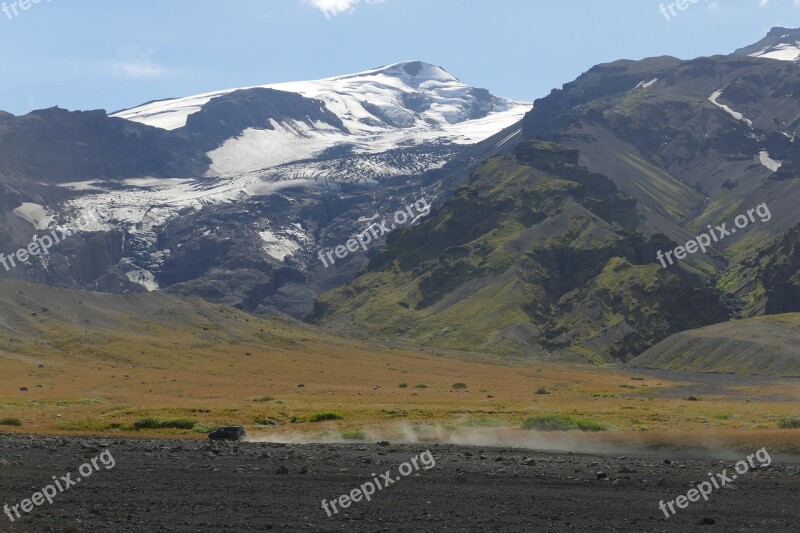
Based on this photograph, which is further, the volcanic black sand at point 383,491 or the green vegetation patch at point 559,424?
the green vegetation patch at point 559,424

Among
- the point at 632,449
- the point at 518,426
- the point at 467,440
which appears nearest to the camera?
the point at 632,449

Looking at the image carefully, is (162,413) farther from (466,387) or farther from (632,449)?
(466,387)

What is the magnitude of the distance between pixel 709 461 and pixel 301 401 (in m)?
70.7

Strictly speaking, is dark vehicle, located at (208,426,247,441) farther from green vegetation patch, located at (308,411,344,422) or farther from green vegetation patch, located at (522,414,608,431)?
green vegetation patch, located at (522,414,608,431)

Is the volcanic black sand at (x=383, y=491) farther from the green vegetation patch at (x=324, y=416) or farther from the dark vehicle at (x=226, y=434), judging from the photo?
the green vegetation patch at (x=324, y=416)

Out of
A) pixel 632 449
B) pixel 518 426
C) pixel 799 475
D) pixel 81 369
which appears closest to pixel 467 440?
pixel 518 426

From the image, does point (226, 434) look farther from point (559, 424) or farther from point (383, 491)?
point (383, 491)

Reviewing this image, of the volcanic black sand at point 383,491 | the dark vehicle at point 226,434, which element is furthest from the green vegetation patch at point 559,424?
the dark vehicle at point 226,434

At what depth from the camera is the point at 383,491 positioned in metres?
48.5

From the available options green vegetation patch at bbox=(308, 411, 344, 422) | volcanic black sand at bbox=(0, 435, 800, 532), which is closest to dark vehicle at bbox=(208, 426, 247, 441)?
volcanic black sand at bbox=(0, 435, 800, 532)

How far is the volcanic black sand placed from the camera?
40.8 meters

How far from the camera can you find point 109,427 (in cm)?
8194

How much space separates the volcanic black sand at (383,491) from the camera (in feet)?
134

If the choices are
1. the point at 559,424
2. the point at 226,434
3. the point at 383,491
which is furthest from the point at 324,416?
the point at 383,491
